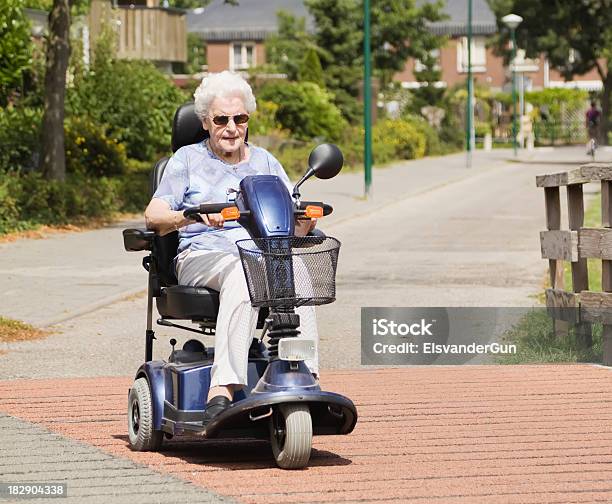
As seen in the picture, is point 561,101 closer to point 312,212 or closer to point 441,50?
point 441,50

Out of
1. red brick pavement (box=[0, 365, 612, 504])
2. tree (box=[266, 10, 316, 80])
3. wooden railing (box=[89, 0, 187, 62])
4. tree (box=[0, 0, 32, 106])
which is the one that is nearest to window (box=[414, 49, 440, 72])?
tree (box=[266, 10, 316, 80])

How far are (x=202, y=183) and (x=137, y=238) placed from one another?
0.37 m

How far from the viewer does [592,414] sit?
7.98 metres

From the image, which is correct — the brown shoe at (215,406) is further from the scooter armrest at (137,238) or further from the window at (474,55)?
the window at (474,55)

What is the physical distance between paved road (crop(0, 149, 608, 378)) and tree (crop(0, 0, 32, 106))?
5820 mm

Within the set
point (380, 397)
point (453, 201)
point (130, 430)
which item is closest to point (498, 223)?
point (453, 201)

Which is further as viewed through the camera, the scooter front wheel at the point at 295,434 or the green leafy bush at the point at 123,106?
the green leafy bush at the point at 123,106

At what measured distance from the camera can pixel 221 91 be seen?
22.9ft

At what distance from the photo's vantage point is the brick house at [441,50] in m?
92.4

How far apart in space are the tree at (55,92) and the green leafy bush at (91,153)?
2524mm

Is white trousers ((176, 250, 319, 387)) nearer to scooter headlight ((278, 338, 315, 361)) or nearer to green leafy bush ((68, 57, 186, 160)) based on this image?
scooter headlight ((278, 338, 315, 361))

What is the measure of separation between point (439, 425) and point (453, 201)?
23077mm

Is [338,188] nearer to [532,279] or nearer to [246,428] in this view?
[532,279]

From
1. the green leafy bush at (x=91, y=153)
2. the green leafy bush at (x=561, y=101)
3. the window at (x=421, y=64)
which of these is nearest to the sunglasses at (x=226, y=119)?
the green leafy bush at (x=91, y=153)
